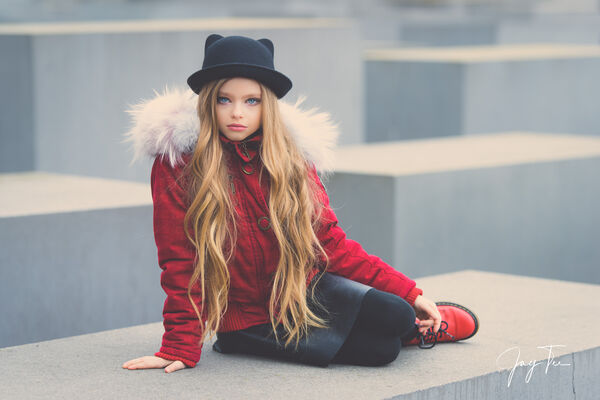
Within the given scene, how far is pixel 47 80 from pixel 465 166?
4.06 m

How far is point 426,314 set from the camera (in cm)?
302

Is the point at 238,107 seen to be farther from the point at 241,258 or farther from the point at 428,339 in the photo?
the point at 428,339

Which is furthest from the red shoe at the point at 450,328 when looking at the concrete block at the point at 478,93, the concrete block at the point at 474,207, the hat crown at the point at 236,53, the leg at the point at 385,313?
the concrete block at the point at 478,93

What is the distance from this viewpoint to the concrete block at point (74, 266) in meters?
4.21

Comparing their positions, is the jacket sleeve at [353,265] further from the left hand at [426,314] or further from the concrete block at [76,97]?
the concrete block at [76,97]

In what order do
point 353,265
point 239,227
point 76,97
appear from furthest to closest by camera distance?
1. point 76,97
2. point 353,265
3. point 239,227

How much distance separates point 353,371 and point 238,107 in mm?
858

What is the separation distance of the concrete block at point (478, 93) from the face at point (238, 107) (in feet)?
25.5

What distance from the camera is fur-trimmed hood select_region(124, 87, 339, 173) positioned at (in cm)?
280

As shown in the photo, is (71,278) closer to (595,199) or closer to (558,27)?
(595,199)

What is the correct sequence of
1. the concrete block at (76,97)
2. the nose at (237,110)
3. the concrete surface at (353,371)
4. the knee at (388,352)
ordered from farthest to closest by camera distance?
the concrete block at (76,97) → the knee at (388,352) → the nose at (237,110) → the concrete surface at (353,371)

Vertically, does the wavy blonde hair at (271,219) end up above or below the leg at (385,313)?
above

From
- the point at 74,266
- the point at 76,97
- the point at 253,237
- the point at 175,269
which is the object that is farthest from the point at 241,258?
the point at 76,97

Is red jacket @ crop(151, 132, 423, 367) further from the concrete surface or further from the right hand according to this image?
the concrete surface
